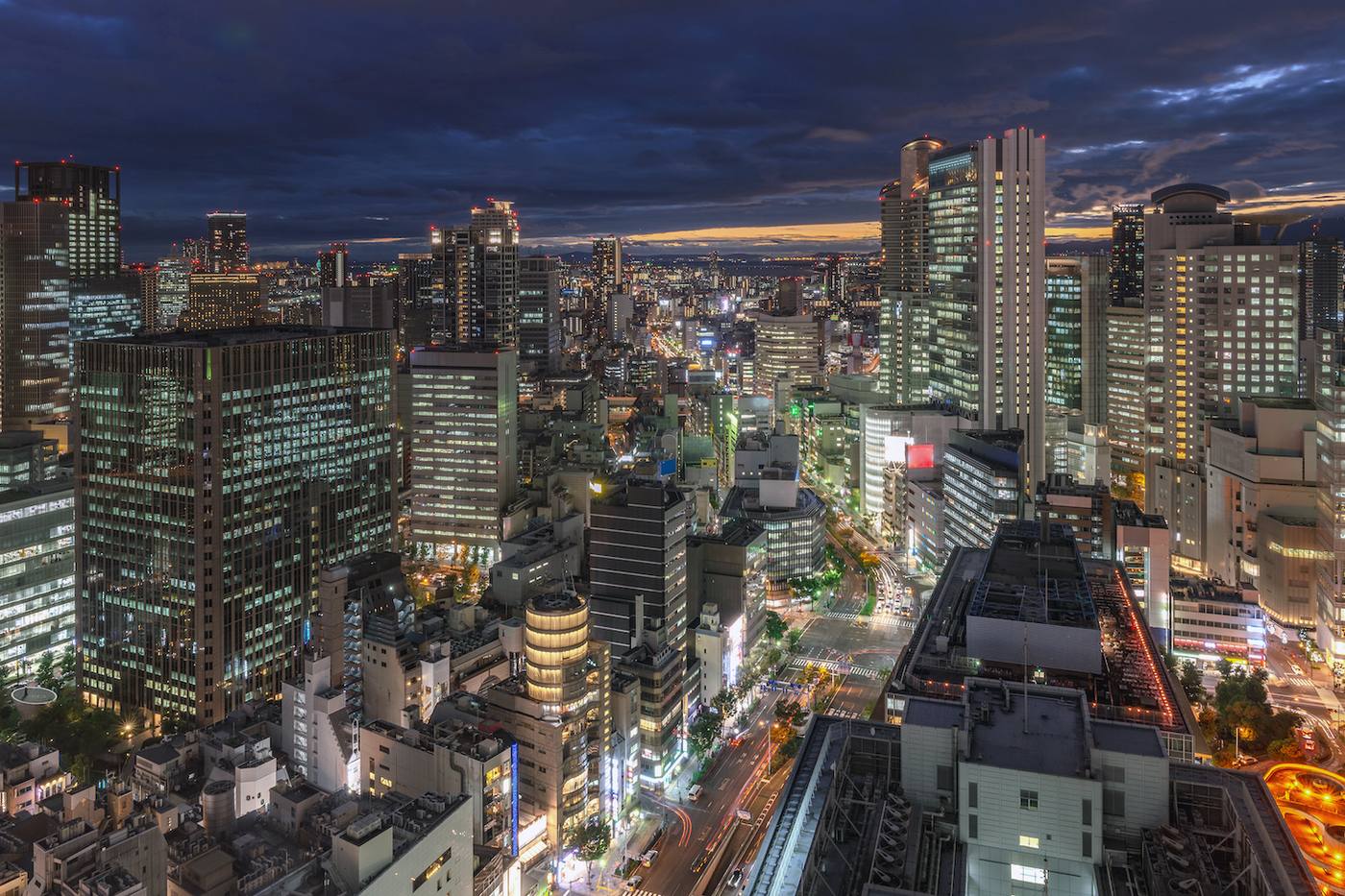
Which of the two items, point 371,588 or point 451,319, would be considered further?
point 451,319

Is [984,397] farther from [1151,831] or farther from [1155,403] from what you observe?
[1151,831]

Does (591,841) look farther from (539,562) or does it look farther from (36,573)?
(36,573)

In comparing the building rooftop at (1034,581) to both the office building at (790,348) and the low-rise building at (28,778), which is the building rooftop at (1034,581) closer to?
the low-rise building at (28,778)

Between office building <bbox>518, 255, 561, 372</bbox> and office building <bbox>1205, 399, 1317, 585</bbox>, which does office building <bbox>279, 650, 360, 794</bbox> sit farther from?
office building <bbox>518, 255, 561, 372</bbox>

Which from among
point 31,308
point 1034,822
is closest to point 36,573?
point 31,308

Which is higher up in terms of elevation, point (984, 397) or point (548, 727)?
point (984, 397)

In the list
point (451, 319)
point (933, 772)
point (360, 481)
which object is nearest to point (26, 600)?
point (360, 481)
